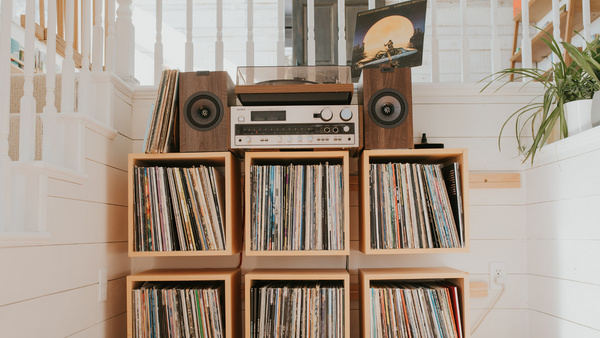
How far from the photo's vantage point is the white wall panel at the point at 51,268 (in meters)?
1.03

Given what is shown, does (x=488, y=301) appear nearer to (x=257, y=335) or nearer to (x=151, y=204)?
(x=257, y=335)

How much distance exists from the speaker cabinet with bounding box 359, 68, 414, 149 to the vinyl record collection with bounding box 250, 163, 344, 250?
6.9 inches

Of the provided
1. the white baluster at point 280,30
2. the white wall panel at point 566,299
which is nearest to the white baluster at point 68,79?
the white baluster at point 280,30

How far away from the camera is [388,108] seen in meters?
1.47

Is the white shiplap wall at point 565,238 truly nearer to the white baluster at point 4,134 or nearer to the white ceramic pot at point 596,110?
A: the white ceramic pot at point 596,110

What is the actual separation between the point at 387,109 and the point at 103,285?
44.4 inches

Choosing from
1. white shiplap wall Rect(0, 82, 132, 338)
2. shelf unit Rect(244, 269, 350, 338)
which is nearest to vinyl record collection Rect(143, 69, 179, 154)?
white shiplap wall Rect(0, 82, 132, 338)

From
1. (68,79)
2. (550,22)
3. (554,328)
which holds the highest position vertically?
(550,22)

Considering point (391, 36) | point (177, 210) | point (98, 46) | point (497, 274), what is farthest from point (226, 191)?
point (497, 274)

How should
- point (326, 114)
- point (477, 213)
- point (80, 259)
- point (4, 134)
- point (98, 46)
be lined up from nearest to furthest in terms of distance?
point (4, 134), point (80, 259), point (326, 114), point (98, 46), point (477, 213)

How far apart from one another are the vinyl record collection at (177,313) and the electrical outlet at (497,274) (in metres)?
1.04

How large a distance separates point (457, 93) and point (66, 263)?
4.96ft

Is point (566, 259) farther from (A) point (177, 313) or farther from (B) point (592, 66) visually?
(A) point (177, 313)

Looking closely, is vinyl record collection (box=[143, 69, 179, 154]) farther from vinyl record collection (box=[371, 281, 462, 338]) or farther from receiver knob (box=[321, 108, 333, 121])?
vinyl record collection (box=[371, 281, 462, 338])
